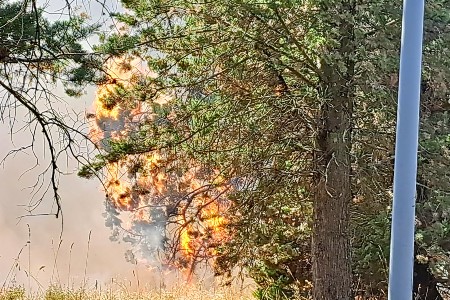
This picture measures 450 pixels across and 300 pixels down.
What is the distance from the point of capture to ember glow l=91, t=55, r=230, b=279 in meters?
3.03

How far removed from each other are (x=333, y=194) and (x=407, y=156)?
1.42m

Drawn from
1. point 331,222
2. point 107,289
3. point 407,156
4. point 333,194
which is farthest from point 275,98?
point 107,289

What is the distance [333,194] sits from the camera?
2.62 metres

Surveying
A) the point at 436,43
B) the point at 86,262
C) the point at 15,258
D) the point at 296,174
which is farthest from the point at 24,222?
the point at 436,43

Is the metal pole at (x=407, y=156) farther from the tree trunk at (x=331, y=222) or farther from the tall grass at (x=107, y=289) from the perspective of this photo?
the tall grass at (x=107, y=289)

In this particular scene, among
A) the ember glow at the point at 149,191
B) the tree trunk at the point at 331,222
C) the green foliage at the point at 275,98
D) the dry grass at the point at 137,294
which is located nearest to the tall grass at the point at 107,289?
the dry grass at the point at 137,294

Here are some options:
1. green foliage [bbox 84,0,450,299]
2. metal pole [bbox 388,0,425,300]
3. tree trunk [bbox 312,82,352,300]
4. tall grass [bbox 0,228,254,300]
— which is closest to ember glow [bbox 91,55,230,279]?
green foliage [bbox 84,0,450,299]

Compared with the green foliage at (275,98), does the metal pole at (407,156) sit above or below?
below

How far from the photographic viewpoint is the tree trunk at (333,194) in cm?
248

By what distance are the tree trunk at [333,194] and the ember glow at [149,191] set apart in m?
0.64

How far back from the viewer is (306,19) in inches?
90.0

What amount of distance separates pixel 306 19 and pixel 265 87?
49 cm

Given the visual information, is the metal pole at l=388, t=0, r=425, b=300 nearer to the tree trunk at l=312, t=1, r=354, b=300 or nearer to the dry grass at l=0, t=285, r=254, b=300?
the tree trunk at l=312, t=1, r=354, b=300

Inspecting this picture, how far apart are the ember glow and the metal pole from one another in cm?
178
